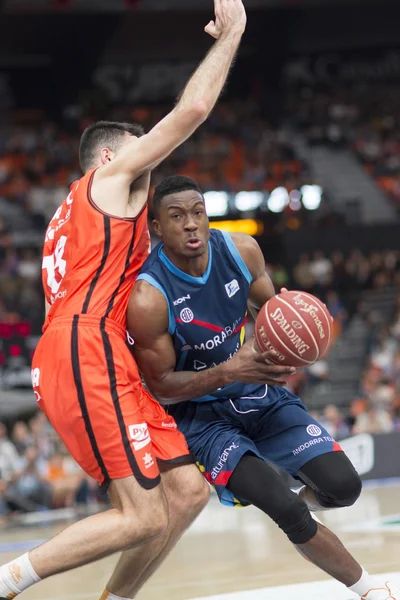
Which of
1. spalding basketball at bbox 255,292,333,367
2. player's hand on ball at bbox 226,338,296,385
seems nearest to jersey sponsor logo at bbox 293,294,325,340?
spalding basketball at bbox 255,292,333,367

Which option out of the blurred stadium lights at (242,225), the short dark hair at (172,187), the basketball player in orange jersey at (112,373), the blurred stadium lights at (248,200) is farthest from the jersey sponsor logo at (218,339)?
the blurred stadium lights at (248,200)

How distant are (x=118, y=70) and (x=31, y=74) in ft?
7.19

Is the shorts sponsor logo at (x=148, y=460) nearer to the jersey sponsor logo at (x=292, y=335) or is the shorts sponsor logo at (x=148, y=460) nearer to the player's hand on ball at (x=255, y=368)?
the player's hand on ball at (x=255, y=368)

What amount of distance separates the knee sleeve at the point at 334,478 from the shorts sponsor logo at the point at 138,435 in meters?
0.89

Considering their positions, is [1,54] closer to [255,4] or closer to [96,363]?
[255,4]

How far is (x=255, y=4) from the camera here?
763 inches

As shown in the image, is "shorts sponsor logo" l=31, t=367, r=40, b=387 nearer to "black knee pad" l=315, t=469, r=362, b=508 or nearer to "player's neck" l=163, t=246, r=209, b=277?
"player's neck" l=163, t=246, r=209, b=277

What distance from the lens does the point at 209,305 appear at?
15.3ft

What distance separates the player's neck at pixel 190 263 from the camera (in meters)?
4.65

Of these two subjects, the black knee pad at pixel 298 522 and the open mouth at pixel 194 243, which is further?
the open mouth at pixel 194 243

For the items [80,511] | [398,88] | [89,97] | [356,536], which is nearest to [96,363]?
[356,536]

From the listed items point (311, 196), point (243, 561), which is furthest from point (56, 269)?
point (311, 196)

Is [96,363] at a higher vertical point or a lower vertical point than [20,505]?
higher

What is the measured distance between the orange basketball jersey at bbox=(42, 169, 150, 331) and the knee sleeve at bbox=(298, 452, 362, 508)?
3.94 feet
